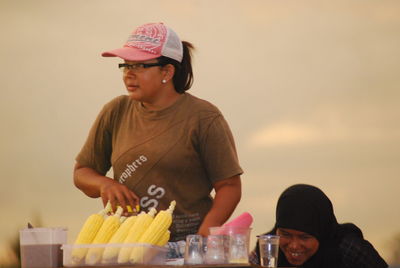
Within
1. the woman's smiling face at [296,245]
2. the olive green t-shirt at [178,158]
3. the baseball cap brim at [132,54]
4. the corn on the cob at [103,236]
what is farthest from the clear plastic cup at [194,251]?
the woman's smiling face at [296,245]

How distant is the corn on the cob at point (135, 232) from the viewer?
2.60 meters

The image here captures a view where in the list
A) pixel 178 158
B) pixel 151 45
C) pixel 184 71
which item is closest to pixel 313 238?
pixel 178 158

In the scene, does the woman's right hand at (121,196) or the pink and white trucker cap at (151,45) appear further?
the pink and white trucker cap at (151,45)

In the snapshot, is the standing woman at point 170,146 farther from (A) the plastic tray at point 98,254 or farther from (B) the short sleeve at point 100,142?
(A) the plastic tray at point 98,254

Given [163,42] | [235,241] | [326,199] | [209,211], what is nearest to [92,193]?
[209,211]

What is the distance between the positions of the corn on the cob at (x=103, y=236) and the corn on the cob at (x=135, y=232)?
0.30ft

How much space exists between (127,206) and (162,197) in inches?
11.3

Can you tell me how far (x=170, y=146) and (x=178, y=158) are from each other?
0.22ft

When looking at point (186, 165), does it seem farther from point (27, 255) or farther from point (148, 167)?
point (27, 255)

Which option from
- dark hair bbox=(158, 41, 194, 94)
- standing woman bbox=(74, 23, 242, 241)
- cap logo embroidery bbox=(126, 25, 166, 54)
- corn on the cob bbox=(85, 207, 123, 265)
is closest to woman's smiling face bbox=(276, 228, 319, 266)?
standing woman bbox=(74, 23, 242, 241)

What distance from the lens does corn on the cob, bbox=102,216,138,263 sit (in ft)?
8.61

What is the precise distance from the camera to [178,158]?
3.36 m

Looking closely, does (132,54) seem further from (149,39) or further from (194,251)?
(194,251)

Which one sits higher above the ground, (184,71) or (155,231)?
(184,71)
